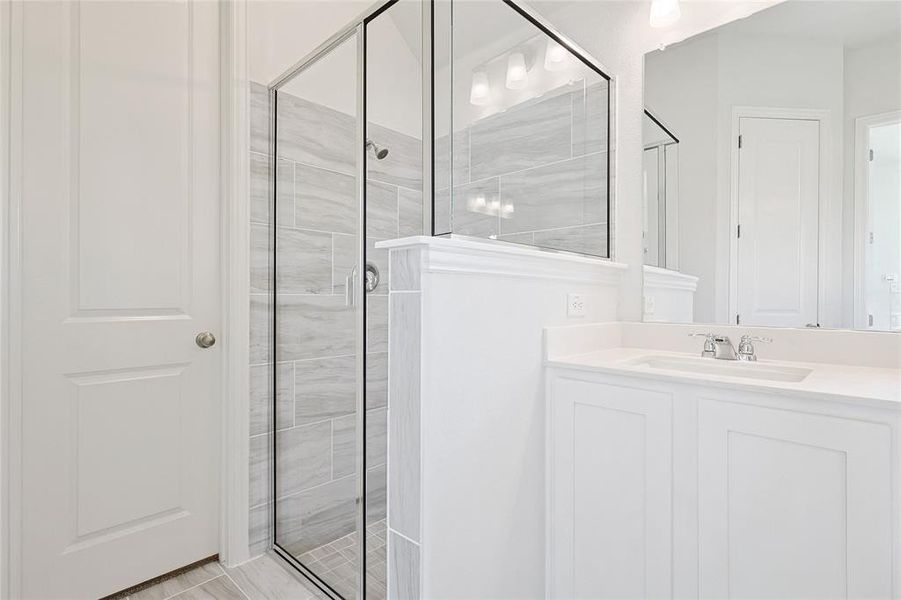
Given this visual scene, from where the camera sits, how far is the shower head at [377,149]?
1521mm

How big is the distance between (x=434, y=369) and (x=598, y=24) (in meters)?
1.58

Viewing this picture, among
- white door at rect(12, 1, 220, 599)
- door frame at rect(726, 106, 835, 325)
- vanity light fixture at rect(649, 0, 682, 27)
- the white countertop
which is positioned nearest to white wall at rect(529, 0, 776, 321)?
vanity light fixture at rect(649, 0, 682, 27)

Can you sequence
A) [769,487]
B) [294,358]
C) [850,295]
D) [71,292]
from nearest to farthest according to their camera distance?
[769,487], [850,295], [71,292], [294,358]

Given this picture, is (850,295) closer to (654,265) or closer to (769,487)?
(654,265)

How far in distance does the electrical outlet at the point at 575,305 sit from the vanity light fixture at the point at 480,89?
2.25ft

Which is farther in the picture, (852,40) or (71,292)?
(71,292)

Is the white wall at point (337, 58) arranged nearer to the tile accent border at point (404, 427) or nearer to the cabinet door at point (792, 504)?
the tile accent border at point (404, 427)

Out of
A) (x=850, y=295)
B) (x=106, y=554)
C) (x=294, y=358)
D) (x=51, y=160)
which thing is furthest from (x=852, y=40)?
(x=106, y=554)

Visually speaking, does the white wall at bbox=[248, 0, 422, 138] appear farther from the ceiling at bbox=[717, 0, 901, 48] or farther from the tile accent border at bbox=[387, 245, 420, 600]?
the ceiling at bbox=[717, 0, 901, 48]

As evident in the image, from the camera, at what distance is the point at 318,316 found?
68.7 inches

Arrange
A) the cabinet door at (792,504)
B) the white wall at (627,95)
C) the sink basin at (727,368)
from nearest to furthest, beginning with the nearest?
the cabinet door at (792,504) → the sink basin at (727,368) → the white wall at (627,95)

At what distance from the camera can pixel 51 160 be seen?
56.7 inches

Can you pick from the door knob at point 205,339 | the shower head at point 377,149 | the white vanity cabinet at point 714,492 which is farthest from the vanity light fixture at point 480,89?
the door knob at point 205,339

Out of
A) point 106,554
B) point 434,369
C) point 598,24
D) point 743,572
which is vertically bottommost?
point 106,554
